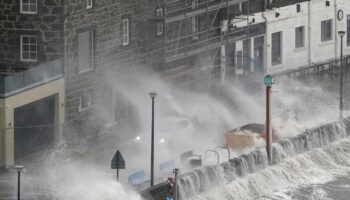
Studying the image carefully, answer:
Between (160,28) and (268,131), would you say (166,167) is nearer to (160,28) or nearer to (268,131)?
(268,131)

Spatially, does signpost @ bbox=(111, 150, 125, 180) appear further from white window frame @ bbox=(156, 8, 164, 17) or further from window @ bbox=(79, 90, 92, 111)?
white window frame @ bbox=(156, 8, 164, 17)

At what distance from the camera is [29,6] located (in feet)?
225

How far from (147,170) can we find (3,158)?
256 inches

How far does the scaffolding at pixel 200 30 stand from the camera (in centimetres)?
7825

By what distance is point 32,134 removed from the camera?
6744 centimetres

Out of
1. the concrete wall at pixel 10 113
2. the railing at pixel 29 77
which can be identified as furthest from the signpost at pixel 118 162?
the railing at pixel 29 77

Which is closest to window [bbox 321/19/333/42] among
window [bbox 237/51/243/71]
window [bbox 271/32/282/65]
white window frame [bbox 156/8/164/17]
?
window [bbox 271/32/282/65]

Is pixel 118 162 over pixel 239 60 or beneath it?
beneath

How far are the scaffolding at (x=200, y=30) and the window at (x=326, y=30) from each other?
30.0 ft

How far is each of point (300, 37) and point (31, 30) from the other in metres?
26.2

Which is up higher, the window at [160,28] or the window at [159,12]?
the window at [159,12]

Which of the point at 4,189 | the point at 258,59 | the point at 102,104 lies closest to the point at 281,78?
the point at 258,59

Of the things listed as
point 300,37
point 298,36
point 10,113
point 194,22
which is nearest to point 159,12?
point 194,22

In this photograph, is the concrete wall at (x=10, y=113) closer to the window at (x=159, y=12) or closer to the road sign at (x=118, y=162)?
the road sign at (x=118, y=162)
